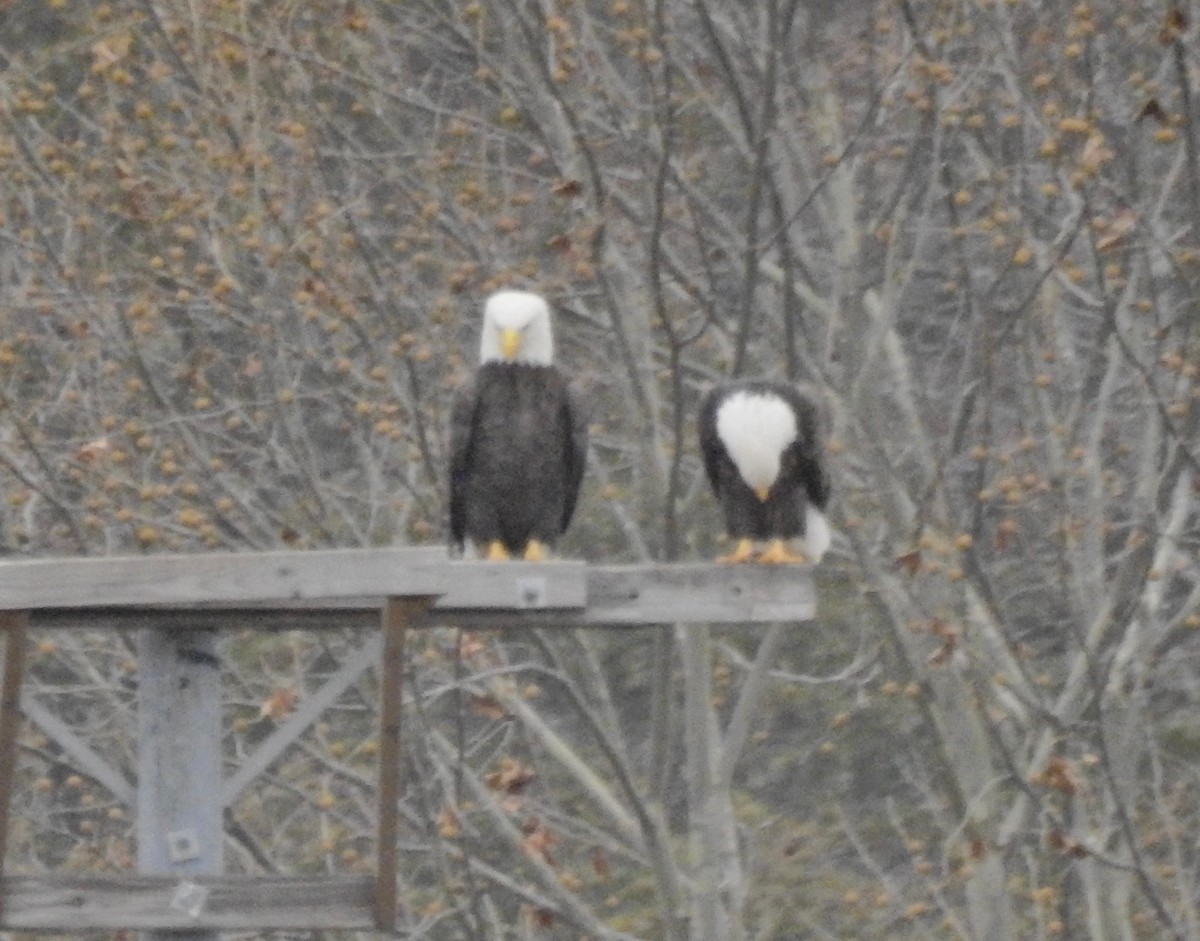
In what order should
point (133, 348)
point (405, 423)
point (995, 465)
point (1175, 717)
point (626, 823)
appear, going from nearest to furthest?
point (133, 348) < point (405, 423) < point (626, 823) < point (995, 465) < point (1175, 717)

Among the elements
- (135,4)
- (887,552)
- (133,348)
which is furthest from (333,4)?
(887,552)

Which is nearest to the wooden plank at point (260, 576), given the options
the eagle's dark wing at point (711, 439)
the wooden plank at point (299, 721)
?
the wooden plank at point (299, 721)

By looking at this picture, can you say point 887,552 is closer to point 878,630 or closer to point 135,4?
point 878,630

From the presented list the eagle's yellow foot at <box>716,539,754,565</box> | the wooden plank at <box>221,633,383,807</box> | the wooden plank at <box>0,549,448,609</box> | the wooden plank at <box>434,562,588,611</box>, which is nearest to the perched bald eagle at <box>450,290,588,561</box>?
the eagle's yellow foot at <box>716,539,754,565</box>

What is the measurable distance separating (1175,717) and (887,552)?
2.49 meters

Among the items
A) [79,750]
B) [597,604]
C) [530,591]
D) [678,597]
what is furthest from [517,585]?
[79,750]

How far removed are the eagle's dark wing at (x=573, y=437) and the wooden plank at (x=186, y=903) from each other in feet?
5.34

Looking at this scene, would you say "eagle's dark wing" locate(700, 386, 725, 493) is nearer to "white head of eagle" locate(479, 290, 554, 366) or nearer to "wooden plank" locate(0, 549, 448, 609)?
"white head of eagle" locate(479, 290, 554, 366)

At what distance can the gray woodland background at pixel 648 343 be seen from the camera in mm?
7246

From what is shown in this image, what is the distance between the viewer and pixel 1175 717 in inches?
424

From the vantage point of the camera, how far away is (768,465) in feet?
20.9

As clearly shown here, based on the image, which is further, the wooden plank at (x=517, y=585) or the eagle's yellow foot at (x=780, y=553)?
the eagle's yellow foot at (x=780, y=553)

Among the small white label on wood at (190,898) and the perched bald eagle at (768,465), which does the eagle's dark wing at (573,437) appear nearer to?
the perched bald eagle at (768,465)

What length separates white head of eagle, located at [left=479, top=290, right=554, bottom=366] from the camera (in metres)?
6.18
